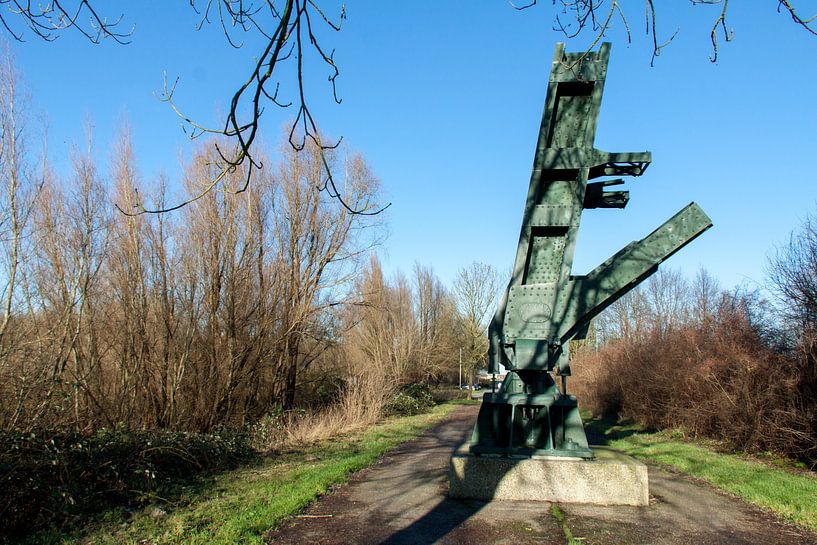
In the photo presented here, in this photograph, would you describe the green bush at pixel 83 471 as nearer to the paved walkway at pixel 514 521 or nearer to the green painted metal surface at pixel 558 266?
the paved walkway at pixel 514 521

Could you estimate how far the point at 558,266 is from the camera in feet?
27.4

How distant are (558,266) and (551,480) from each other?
2.80 m

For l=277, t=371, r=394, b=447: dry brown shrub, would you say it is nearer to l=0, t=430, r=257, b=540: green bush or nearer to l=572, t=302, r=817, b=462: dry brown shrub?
l=0, t=430, r=257, b=540: green bush

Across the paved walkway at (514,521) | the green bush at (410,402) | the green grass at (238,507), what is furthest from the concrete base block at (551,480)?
the green bush at (410,402)

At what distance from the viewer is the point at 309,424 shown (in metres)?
16.6

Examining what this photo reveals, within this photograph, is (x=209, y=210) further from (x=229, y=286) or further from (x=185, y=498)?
(x=185, y=498)

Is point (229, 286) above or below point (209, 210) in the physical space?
below

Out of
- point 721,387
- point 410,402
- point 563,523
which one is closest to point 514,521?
point 563,523

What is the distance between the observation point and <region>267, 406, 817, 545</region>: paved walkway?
233 inches

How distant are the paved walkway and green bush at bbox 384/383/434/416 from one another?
16.1 metres

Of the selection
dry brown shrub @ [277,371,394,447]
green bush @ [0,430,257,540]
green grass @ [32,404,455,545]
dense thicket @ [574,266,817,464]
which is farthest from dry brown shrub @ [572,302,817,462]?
green bush @ [0,430,257,540]

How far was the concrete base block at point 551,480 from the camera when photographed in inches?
285

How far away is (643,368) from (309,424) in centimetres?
1119

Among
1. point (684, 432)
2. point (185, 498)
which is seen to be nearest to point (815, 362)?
point (684, 432)
